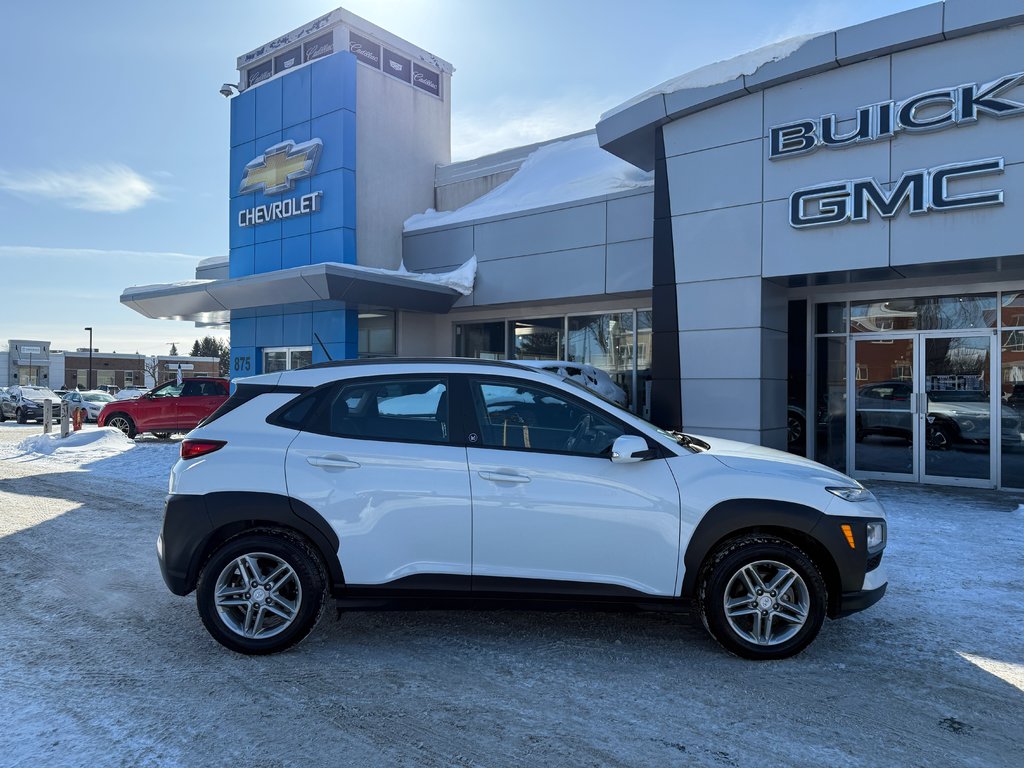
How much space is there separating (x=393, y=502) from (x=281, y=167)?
1564 cm

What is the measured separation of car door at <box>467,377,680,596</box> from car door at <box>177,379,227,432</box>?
15.8 meters

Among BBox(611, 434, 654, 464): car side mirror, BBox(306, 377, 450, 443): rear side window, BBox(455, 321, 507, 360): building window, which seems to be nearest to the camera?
BBox(611, 434, 654, 464): car side mirror

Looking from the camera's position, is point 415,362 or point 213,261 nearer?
point 415,362

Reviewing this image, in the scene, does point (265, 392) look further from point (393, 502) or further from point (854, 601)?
point (854, 601)

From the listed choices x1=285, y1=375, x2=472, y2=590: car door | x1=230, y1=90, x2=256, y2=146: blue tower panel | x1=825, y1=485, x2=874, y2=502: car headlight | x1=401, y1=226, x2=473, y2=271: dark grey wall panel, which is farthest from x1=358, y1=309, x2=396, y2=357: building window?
x1=825, y1=485, x2=874, y2=502: car headlight

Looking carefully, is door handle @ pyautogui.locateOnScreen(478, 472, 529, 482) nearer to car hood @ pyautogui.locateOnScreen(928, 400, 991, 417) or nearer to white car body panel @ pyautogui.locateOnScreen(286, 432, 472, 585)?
white car body panel @ pyautogui.locateOnScreen(286, 432, 472, 585)

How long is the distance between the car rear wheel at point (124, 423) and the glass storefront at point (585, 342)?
8884mm

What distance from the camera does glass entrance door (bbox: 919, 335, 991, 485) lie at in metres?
10.4

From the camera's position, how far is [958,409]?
10.6 meters

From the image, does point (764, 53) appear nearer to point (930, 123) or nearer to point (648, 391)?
point (930, 123)

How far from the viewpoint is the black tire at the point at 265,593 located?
160 inches

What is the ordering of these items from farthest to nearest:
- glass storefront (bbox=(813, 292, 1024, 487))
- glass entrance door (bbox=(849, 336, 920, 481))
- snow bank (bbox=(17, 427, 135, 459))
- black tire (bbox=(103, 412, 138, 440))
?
black tire (bbox=(103, 412, 138, 440)) < snow bank (bbox=(17, 427, 135, 459)) < glass entrance door (bbox=(849, 336, 920, 481)) < glass storefront (bbox=(813, 292, 1024, 487))

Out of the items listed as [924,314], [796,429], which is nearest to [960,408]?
[924,314]

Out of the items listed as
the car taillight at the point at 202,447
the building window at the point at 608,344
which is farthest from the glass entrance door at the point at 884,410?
the car taillight at the point at 202,447
